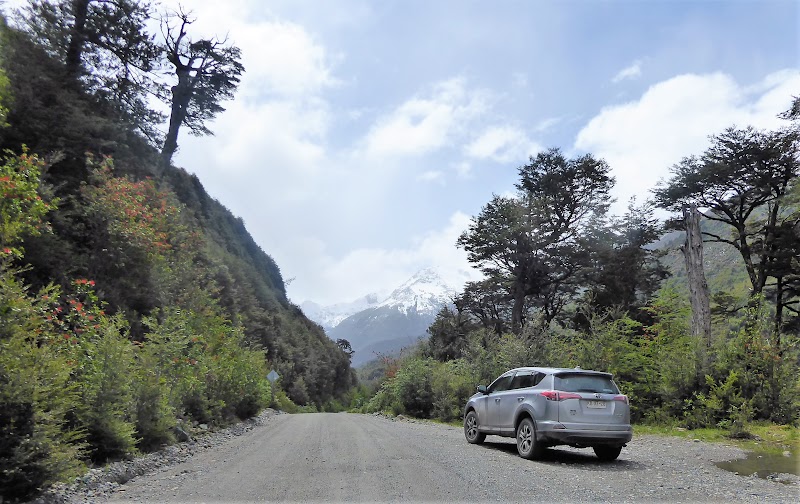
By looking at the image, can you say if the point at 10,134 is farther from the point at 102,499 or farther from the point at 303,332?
the point at 303,332

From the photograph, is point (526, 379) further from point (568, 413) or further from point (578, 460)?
point (578, 460)

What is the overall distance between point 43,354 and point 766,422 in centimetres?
1553

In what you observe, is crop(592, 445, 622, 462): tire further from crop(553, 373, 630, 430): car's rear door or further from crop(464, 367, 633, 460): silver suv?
crop(553, 373, 630, 430): car's rear door

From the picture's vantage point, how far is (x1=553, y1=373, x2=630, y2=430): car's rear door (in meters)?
8.84

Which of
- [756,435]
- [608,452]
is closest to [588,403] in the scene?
[608,452]

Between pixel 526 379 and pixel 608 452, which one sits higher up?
pixel 526 379

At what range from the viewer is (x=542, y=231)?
3312cm

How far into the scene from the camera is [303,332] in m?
72.9

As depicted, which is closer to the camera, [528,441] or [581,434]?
[581,434]

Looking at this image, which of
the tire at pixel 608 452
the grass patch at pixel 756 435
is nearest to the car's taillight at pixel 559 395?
the tire at pixel 608 452

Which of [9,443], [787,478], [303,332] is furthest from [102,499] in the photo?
[303,332]

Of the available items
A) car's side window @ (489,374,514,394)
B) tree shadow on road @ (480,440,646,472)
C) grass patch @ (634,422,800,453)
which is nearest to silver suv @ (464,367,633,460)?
tree shadow on road @ (480,440,646,472)

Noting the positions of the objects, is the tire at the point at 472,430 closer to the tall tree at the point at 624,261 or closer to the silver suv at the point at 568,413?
the silver suv at the point at 568,413

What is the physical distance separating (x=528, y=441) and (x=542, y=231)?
25.4m
